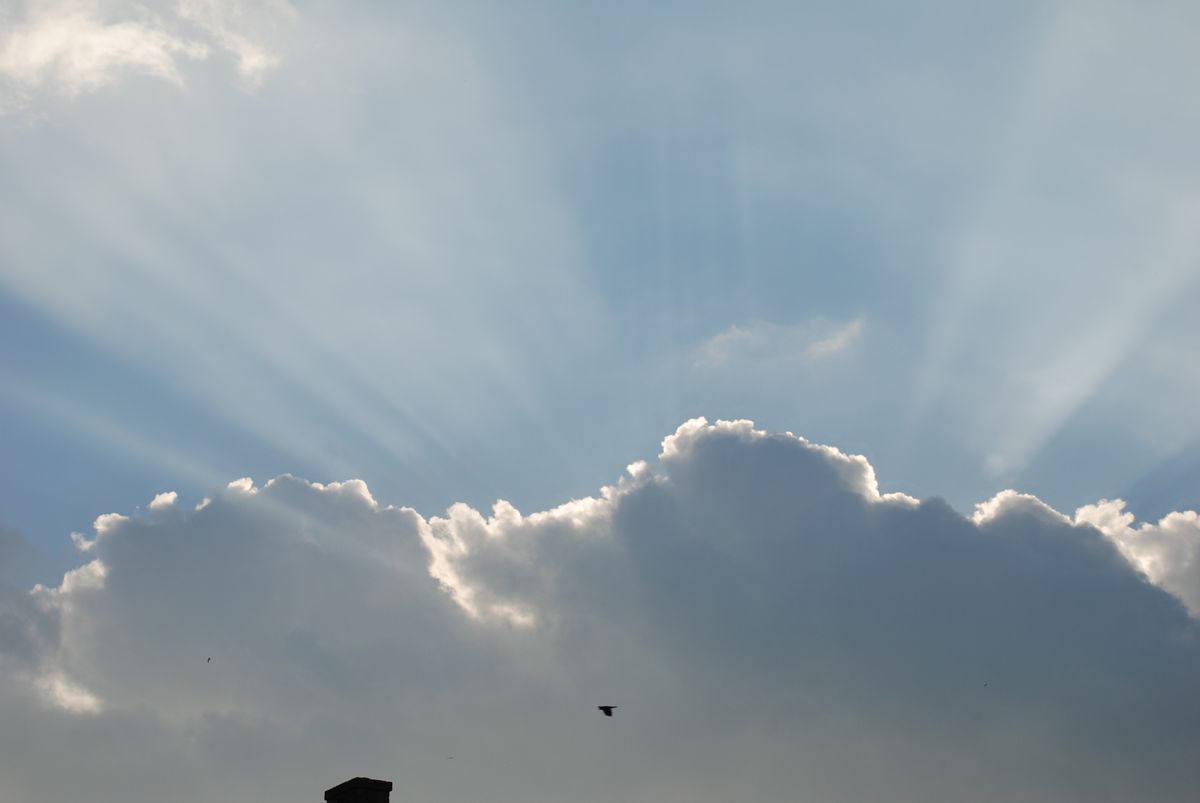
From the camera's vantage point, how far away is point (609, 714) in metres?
60.1

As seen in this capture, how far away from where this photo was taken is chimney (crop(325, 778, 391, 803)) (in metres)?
30.2

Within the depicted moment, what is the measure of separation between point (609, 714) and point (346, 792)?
106 ft

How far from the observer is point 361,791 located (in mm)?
30266

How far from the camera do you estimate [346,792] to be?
1196 inches

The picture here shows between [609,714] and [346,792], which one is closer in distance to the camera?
[346,792]

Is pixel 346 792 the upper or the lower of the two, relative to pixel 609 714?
lower

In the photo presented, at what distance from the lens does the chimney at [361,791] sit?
3017 centimetres
